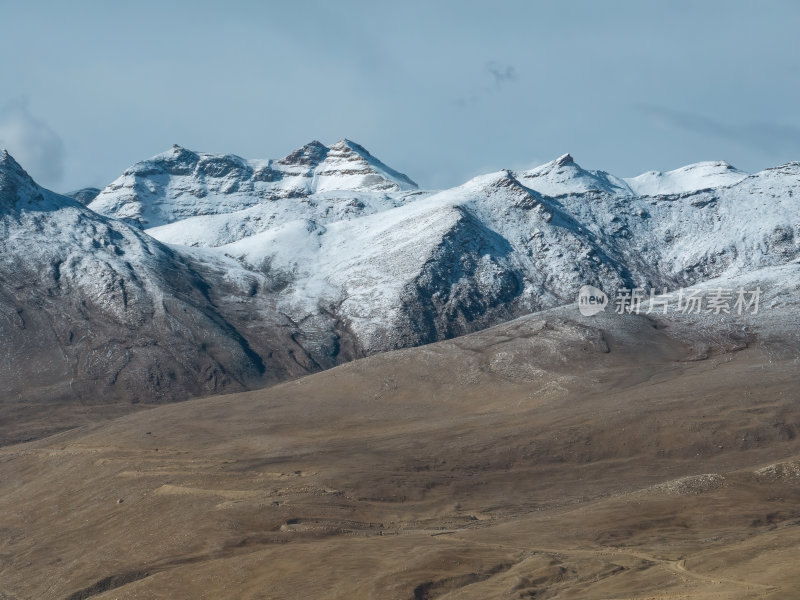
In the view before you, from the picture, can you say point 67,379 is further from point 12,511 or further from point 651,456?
point 651,456

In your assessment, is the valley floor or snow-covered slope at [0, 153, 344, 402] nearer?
the valley floor

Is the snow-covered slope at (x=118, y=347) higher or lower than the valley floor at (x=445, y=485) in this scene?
higher

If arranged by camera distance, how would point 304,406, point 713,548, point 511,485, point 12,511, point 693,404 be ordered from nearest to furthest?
point 713,548 → point 511,485 → point 12,511 → point 693,404 → point 304,406

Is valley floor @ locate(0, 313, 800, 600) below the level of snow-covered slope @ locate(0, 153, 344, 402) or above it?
below

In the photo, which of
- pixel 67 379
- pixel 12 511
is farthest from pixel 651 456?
pixel 67 379

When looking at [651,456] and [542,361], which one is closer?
[651,456]

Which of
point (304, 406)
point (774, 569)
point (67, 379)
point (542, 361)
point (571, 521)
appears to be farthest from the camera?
point (67, 379)

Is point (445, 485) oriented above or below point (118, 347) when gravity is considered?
below

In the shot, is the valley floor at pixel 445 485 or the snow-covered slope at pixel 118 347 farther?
the snow-covered slope at pixel 118 347

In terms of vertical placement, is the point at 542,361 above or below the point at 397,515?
above

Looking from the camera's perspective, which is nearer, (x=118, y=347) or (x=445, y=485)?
(x=445, y=485)

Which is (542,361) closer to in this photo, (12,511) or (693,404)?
(693,404)
